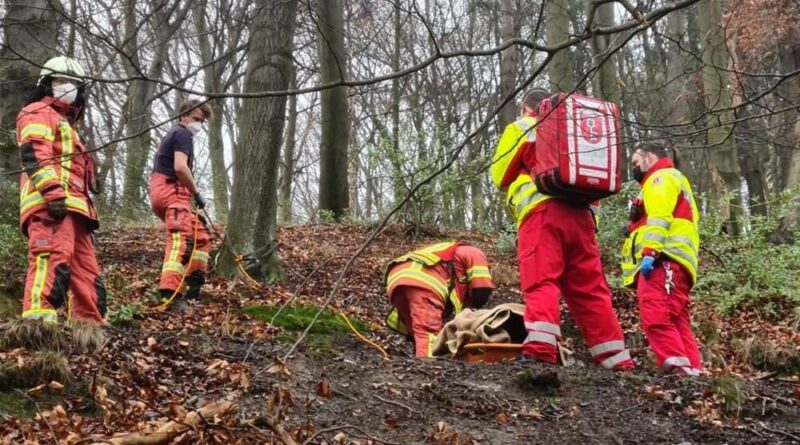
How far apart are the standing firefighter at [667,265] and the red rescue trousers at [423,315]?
1.66 metres

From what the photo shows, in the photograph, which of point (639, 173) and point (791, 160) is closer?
point (639, 173)

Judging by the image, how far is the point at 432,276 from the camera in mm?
5828

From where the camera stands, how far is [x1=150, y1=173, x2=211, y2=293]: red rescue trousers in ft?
21.2

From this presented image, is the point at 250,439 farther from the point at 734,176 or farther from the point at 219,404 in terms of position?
the point at 734,176

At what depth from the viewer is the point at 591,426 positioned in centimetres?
380

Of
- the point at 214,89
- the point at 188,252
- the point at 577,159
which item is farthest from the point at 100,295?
the point at 214,89

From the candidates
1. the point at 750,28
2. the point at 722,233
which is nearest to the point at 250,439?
the point at 722,233

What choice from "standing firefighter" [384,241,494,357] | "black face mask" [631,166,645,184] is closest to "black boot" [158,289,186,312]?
"standing firefighter" [384,241,494,357]

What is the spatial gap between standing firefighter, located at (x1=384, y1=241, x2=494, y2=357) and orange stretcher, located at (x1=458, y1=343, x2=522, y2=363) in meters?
0.43

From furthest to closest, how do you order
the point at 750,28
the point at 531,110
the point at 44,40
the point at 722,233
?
1. the point at 750,28
2. the point at 722,233
3. the point at 44,40
4. the point at 531,110

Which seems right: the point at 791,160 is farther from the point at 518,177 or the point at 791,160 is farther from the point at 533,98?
the point at 518,177

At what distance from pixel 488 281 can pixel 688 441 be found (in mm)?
2577

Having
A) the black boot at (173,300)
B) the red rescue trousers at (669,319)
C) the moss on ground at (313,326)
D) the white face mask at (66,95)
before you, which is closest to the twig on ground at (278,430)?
the moss on ground at (313,326)

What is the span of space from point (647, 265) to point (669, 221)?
42 cm
